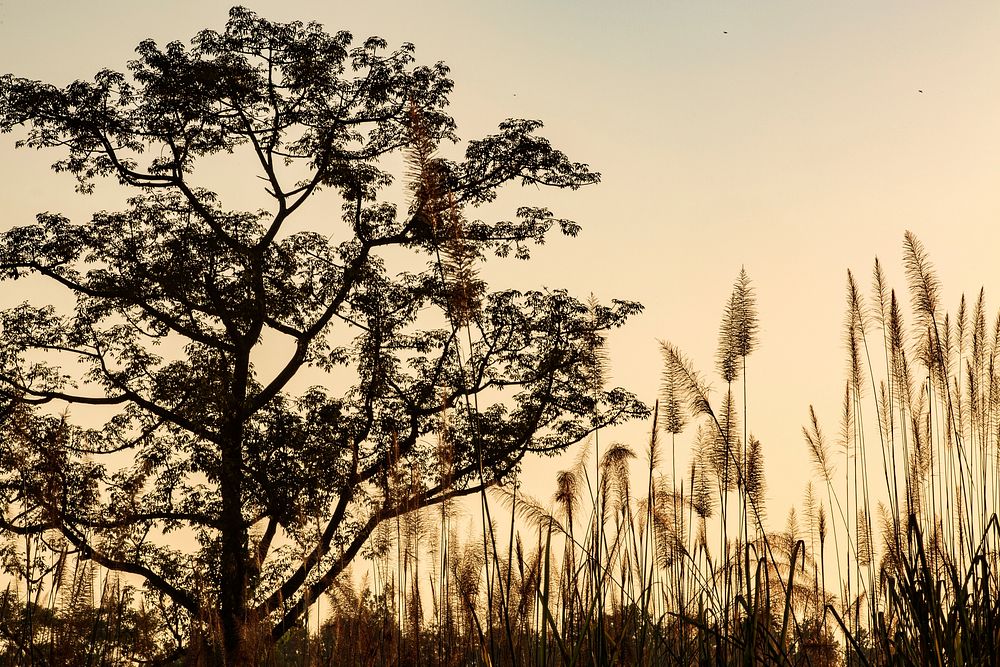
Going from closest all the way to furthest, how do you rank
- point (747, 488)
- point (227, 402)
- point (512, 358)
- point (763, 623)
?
point (763, 623), point (747, 488), point (227, 402), point (512, 358)

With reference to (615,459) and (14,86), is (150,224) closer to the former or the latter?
(14,86)

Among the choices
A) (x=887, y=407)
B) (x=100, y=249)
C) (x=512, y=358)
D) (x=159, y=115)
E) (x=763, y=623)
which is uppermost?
(x=159, y=115)

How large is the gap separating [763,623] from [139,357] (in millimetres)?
14113

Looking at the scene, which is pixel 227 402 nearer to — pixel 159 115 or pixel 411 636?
pixel 159 115

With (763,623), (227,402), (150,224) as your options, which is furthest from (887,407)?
(150,224)

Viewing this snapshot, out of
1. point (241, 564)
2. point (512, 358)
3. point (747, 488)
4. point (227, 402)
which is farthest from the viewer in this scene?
point (512, 358)

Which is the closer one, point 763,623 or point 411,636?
point 763,623

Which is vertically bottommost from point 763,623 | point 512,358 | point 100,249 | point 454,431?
point 763,623

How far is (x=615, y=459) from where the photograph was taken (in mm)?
3842

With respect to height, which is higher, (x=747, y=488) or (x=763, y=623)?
(x=747, y=488)

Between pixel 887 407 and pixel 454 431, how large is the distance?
35.1 feet

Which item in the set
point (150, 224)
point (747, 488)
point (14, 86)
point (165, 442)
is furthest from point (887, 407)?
point (14, 86)

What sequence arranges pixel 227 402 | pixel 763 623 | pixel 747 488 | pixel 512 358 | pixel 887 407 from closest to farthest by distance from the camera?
pixel 763 623, pixel 747 488, pixel 887 407, pixel 227 402, pixel 512 358

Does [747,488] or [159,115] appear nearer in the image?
→ [747,488]
